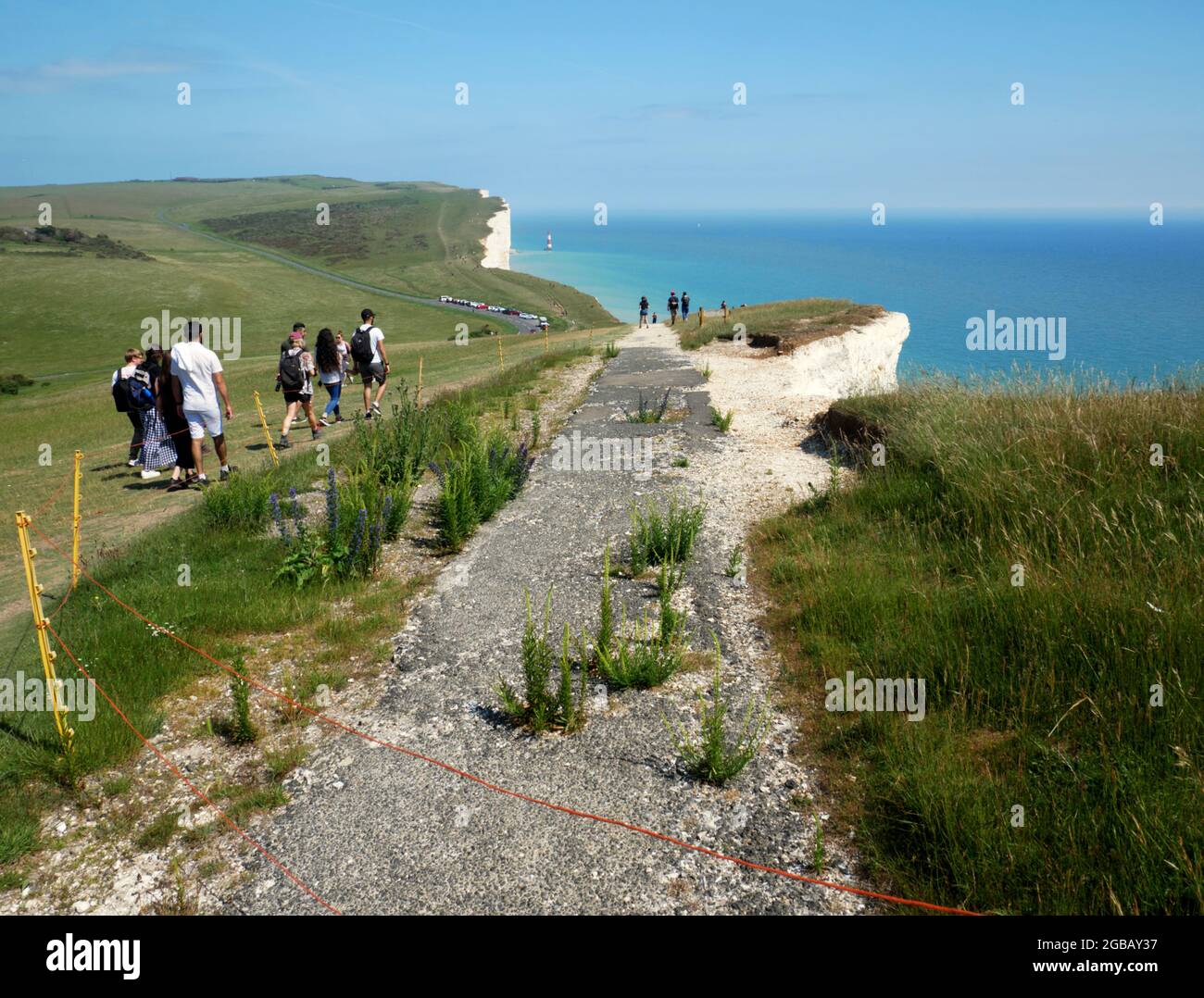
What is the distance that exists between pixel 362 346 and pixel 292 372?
1.76 meters

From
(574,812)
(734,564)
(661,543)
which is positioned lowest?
(574,812)

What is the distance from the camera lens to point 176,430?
11.2 meters

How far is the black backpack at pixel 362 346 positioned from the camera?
14.9m

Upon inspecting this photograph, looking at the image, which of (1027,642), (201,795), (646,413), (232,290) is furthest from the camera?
(232,290)

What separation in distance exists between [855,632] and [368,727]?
3823mm

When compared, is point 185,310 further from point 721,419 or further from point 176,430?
point 721,419

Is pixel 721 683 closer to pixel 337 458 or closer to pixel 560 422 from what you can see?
pixel 337 458

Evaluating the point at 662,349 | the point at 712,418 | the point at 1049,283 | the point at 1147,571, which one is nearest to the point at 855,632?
the point at 1147,571

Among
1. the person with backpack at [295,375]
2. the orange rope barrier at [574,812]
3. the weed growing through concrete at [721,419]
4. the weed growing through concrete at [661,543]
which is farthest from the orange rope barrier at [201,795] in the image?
the weed growing through concrete at [721,419]

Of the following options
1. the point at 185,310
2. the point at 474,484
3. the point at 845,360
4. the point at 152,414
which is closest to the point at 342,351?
the point at 152,414

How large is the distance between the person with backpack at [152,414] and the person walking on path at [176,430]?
0.25 feet

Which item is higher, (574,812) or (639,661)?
(639,661)

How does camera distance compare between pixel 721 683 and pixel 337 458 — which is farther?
pixel 337 458

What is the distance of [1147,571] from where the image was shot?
19.2 ft
